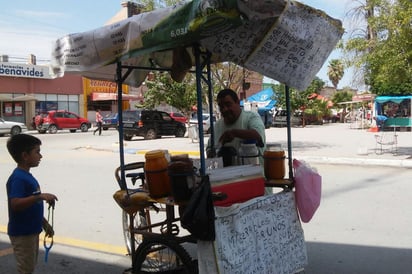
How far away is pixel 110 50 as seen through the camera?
3918mm

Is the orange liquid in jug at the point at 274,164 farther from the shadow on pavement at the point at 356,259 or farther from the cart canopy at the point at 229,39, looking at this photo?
the shadow on pavement at the point at 356,259

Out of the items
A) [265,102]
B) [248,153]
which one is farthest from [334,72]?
[248,153]

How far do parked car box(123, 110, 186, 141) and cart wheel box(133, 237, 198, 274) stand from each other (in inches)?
860

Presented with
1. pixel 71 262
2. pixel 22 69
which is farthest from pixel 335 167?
pixel 22 69

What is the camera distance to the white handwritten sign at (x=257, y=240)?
11.4 ft

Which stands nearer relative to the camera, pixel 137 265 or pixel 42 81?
pixel 137 265

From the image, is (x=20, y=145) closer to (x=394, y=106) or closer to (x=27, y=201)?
(x=27, y=201)

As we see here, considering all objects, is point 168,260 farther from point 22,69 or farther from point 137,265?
point 22,69

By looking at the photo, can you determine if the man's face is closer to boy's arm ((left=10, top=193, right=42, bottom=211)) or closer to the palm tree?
→ boy's arm ((left=10, top=193, right=42, bottom=211))

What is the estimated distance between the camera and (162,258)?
409 cm

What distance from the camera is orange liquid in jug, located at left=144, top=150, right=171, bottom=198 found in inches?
153

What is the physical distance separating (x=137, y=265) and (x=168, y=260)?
0.30 m

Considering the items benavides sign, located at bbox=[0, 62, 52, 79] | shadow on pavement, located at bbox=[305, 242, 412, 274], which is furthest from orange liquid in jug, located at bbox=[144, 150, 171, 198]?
benavides sign, located at bbox=[0, 62, 52, 79]

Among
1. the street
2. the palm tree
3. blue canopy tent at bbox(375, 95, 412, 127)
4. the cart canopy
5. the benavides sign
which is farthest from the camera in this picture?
the palm tree
